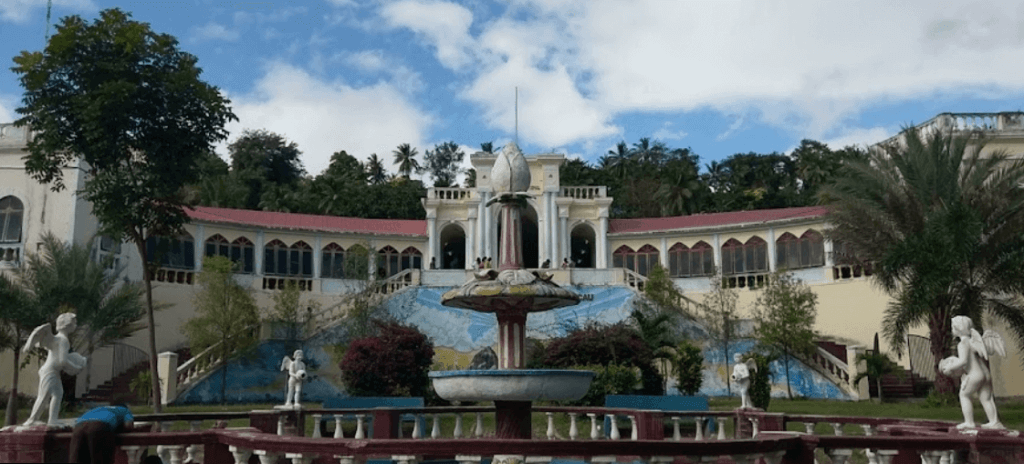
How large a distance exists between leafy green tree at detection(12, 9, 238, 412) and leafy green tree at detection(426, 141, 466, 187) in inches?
2256

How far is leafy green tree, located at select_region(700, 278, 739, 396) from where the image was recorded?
95.0 ft

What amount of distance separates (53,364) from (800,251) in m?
35.7

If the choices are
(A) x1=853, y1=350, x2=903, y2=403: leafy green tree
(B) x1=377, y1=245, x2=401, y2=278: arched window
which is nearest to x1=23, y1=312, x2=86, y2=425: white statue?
(A) x1=853, y1=350, x2=903, y2=403: leafy green tree

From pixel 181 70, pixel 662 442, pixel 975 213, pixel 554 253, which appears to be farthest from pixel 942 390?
pixel 554 253

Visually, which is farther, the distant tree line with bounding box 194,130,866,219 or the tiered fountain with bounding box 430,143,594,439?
the distant tree line with bounding box 194,130,866,219

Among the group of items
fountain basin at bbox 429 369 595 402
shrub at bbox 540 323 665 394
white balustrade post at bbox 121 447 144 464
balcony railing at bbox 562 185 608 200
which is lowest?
white balustrade post at bbox 121 447 144 464

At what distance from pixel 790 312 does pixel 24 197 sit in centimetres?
2698

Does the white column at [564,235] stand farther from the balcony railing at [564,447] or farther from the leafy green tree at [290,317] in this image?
the balcony railing at [564,447]

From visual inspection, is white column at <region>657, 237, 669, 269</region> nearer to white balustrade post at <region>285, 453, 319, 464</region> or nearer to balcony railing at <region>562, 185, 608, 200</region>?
balcony railing at <region>562, 185, 608, 200</region>

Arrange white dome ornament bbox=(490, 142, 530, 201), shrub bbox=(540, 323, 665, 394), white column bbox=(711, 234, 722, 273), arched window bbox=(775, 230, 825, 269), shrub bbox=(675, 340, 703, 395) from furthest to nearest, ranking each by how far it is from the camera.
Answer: white column bbox=(711, 234, 722, 273) < arched window bbox=(775, 230, 825, 269) < shrub bbox=(675, 340, 703, 395) < shrub bbox=(540, 323, 665, 394) < white dome ornament bbox=(490, 142, 530, 201)

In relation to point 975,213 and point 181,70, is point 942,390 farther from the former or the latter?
point 181,70

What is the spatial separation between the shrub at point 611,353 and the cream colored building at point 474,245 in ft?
35.7

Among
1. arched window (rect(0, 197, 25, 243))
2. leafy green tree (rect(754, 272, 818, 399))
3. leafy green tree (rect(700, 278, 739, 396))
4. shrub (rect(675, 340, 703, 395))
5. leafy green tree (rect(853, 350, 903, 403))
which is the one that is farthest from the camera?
Result: arched window (rect(0, 197, 25, 243))

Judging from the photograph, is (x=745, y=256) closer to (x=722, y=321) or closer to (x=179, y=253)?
(x=722, y=321)
